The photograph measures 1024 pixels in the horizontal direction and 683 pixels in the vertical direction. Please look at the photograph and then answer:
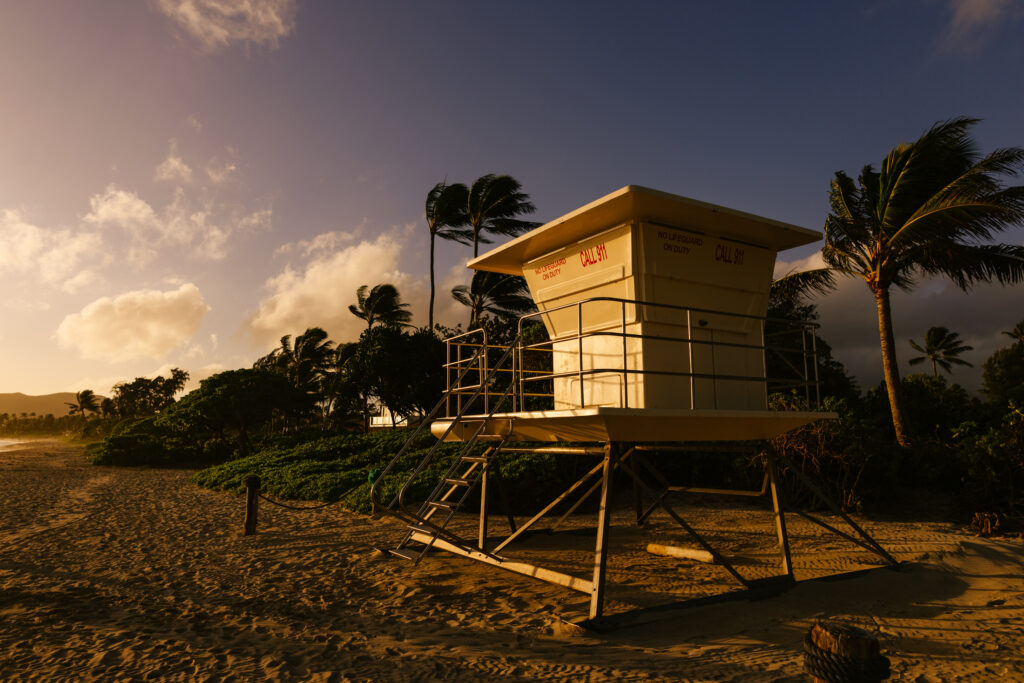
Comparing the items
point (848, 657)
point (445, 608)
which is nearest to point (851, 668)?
point (848, 657)

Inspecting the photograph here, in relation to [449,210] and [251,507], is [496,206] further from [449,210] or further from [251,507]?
[251,507]

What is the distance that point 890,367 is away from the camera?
1798cm

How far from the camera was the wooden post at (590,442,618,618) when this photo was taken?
23.4ft

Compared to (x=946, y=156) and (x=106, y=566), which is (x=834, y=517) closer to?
(x=946, y=156)

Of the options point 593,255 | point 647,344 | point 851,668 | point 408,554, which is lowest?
point 408,554

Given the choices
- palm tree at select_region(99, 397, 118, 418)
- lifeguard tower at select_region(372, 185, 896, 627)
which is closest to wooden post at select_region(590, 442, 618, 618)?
lifeguard tower at select_region(372, 185, 896, 627)

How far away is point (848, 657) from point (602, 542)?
12.9 ft

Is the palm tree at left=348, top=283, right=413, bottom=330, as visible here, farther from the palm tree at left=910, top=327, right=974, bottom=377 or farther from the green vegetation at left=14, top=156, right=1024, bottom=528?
the palm tree at left=910, top=327, right=974, bottom=377

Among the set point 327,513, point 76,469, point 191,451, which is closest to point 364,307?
point 191,451

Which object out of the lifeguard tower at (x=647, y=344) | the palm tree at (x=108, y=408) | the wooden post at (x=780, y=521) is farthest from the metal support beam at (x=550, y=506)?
the palm tree at (x=108, y=408)

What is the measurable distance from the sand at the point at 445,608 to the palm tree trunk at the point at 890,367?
4.30 meters

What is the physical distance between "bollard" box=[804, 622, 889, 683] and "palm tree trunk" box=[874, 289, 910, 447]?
15.9 m

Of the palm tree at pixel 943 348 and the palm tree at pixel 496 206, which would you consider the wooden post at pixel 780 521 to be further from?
the palm tree at pixel 943 348

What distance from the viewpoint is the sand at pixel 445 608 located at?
609 centimetres
